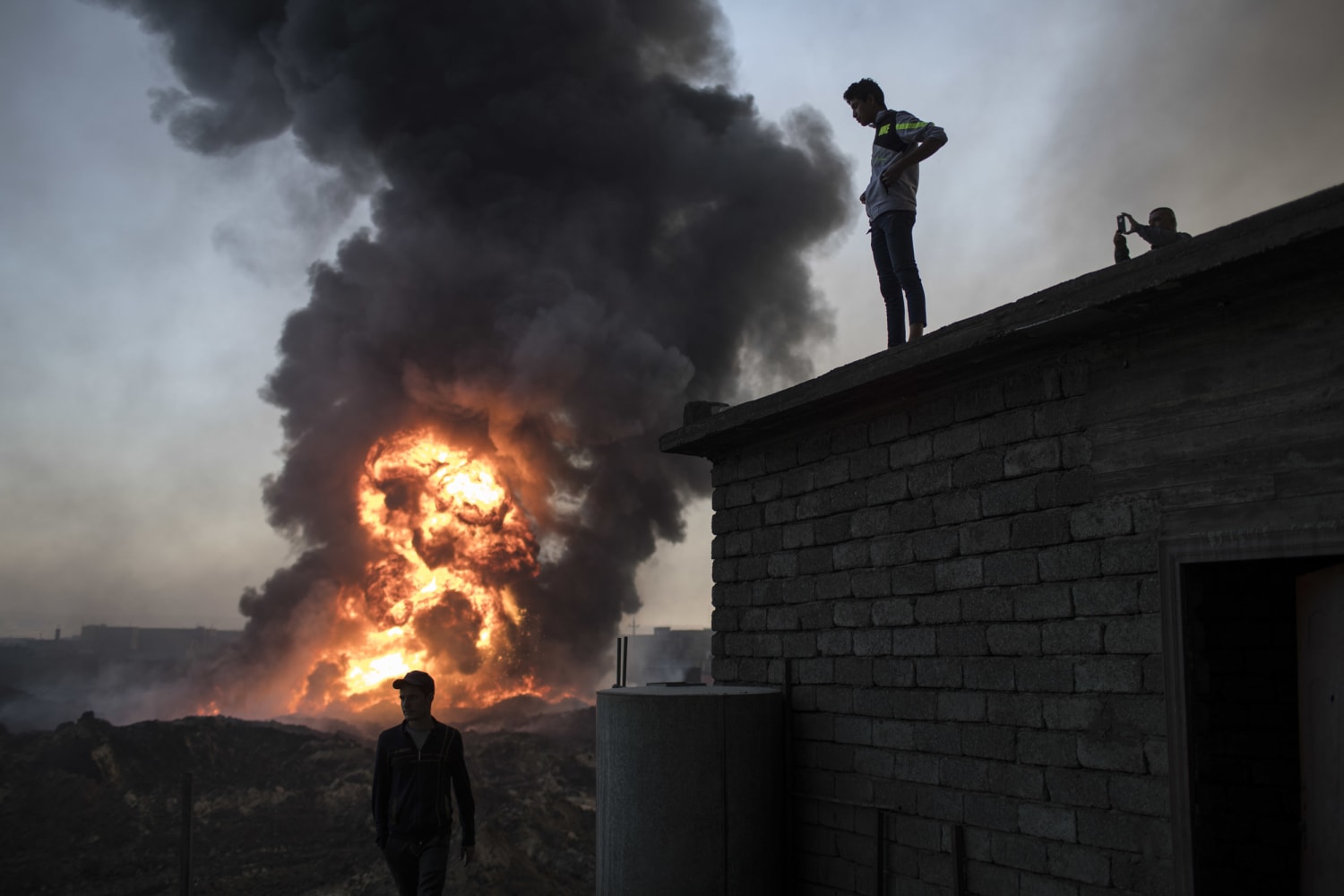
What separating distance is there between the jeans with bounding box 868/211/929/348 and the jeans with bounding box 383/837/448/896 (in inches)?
188

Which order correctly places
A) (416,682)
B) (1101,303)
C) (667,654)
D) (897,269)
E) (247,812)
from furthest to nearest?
(667,654) → (247,812) → (897,269) → (416,682) → (1101,303)

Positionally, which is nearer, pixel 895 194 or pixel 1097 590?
→ pixel 1097 590

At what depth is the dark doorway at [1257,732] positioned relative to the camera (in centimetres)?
536

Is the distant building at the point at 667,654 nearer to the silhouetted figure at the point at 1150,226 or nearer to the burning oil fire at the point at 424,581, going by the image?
the burning oil fire at the point at 424,581

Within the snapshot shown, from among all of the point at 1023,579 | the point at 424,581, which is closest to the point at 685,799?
the point at 1023,579

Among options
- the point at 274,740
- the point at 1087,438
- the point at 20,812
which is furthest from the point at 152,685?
the point at 1087,438

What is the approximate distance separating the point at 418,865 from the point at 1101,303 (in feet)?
17.2

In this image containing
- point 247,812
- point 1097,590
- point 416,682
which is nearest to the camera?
point 1097,590

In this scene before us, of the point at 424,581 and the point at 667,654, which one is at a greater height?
the point at 424,581

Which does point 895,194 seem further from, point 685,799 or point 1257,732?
point 685,799

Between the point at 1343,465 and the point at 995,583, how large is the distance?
2.06 metres

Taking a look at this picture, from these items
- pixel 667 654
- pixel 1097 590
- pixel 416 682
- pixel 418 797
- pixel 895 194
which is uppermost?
pixel 895 194

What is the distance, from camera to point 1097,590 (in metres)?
5.36

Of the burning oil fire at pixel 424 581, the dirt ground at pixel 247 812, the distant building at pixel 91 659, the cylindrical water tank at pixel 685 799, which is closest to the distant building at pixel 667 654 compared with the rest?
the burning oil fire at pixel 424 581
